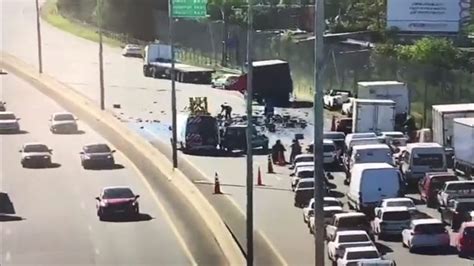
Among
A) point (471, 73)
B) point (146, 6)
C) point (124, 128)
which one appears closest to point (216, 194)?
point (124, 128)

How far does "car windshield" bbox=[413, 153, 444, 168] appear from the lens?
31.1 metres

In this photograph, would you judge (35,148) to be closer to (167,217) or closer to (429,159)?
(167,217)

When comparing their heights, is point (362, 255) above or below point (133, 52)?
below

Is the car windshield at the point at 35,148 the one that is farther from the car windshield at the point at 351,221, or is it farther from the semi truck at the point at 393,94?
the car windshield at the point at 351,221

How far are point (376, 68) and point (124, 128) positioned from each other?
42.5 ft

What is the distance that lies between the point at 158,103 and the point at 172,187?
19.2 metres

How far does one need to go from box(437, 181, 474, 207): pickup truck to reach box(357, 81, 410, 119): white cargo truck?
13233mm

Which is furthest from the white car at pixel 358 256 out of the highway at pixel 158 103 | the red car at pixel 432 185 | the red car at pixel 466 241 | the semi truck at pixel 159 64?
the semi truck at pixel 159 64

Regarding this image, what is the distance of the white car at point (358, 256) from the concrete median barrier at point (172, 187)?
79.1 inches

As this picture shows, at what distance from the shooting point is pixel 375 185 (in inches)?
1083

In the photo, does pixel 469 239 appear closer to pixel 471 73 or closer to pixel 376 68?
pixel 471 73

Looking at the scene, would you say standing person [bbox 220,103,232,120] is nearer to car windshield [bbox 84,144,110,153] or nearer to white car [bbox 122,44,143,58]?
car windshield [bbox 84,144,110,153]

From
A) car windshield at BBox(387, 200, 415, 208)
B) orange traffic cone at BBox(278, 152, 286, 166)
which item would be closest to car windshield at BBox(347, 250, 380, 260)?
car windshield at BBox(387, 200, 415, 208)

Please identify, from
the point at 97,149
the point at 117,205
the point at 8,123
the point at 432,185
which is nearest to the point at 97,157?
the point at 97,149
